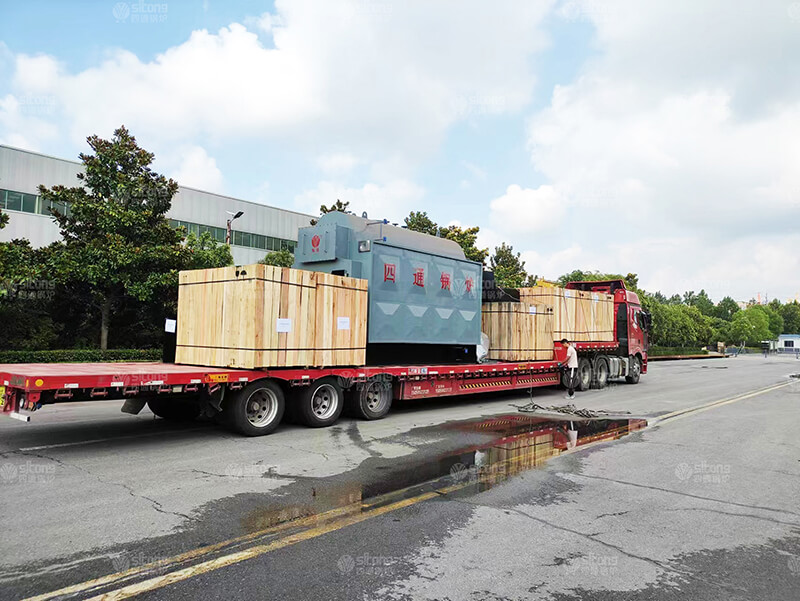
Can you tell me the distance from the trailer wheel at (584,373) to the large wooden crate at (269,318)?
9269mm

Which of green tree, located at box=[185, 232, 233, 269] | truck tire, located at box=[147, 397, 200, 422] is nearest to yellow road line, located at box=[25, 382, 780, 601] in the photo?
truck tire, located at box=[147, 397, 200, 422]

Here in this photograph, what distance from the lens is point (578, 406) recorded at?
1329 centimetres

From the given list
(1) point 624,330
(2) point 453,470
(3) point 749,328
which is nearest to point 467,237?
(1) point 624,330

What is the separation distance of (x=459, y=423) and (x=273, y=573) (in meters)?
6.88

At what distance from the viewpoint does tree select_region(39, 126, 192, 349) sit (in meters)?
19.7

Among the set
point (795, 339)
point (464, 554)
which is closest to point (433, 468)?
point (464, 554)

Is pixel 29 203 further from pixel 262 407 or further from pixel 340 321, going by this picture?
pixel 262 407

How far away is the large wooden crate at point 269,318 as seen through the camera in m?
8.41

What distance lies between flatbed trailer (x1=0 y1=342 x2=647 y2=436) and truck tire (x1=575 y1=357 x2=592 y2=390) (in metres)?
5.01

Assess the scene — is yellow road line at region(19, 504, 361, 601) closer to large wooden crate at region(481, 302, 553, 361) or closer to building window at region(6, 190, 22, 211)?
large wooden crate at region(481, 302, 553, 361)

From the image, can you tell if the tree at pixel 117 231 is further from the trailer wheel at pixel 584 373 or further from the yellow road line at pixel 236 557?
the yellow road line at pixel 236 557

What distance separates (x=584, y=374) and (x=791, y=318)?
13294 centimetres

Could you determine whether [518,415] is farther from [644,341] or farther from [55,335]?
[55,335]

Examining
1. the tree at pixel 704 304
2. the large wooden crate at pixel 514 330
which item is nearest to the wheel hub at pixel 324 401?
the large wooden crate at pixel 514 330
